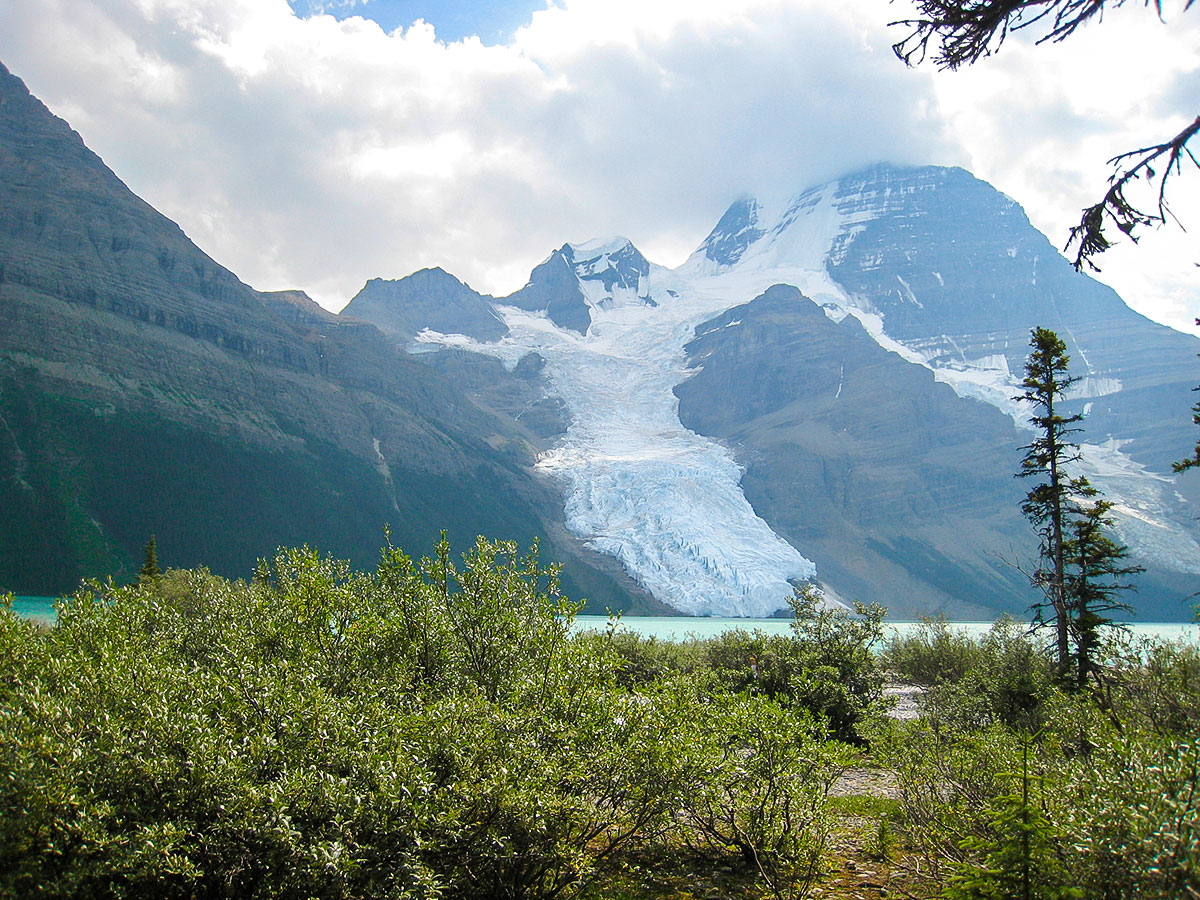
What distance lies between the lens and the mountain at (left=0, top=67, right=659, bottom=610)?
310 feet

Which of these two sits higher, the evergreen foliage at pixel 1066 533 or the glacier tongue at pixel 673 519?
the glacier tongue at pixel 673 519

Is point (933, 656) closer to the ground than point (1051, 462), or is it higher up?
closer to the ground

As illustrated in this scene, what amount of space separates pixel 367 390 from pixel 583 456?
51.8 metres

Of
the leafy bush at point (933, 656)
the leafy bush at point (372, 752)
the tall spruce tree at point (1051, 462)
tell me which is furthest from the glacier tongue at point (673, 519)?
the leafy bush at point (372, 752)

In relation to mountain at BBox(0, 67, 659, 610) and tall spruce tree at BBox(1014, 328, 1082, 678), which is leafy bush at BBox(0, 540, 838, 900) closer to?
tall spruce tree at BBox(1014, 328, 1082, 678)

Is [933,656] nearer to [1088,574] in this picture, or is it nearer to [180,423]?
[1088,574]

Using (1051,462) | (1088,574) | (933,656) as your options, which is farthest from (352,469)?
(1088,574)

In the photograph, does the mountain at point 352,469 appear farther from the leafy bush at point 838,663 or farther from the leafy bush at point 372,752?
the leafy bush at point 372,752

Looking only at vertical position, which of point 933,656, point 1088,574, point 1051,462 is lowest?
point 933,656

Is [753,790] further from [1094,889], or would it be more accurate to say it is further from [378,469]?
[378,469]

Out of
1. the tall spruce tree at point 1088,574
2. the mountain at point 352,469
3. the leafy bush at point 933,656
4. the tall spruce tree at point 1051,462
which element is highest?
the mountain at point 352,469

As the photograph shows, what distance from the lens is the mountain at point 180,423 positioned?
94.4 m

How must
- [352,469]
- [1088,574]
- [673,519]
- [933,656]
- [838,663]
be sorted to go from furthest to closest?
1. [352,469]
2. [673,519]
3. [933,656]
4. [1088,574]
5. [838,663]

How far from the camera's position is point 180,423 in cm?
11106
